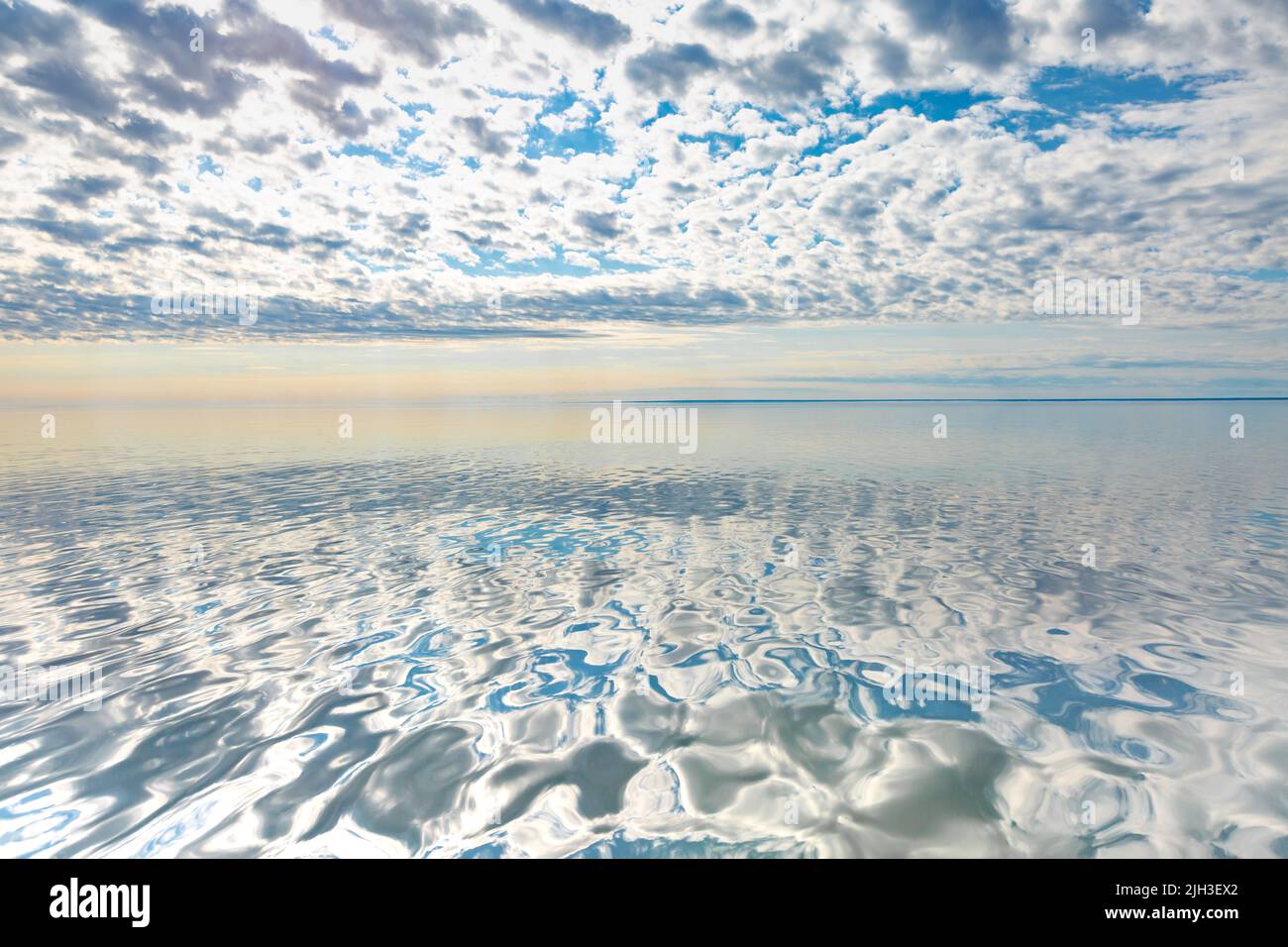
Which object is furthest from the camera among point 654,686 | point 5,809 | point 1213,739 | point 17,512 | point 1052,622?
point 17,512

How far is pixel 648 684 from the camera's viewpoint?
7766 mm

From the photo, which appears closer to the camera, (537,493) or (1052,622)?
(1052,622)

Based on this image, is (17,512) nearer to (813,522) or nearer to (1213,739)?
(813,522)

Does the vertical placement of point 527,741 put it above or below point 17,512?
below

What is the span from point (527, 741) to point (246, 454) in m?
39.7

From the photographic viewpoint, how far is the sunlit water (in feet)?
17.1

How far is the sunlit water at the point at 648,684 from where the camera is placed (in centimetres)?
521

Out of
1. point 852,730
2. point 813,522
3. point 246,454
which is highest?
point 246,454
